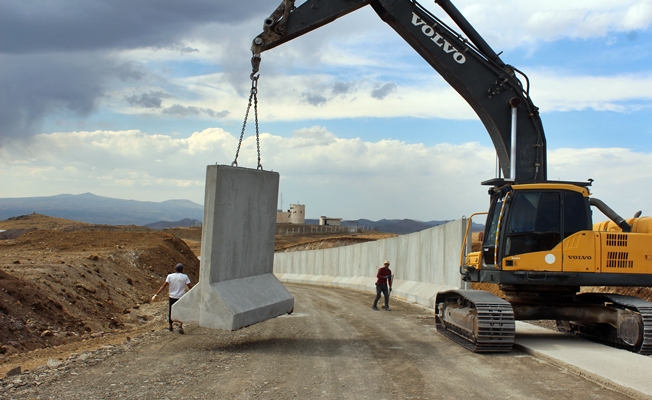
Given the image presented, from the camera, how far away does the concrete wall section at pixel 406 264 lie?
1939cm

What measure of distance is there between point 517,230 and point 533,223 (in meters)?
0.30

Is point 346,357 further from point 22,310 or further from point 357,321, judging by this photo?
point 22,310

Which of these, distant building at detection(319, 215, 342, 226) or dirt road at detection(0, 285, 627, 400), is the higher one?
distant building at detection(319, 215, 342, 226)

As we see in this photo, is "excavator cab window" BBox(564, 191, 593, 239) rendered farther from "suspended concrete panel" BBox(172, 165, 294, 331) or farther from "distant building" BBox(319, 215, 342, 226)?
"distant building" BBox(319, 215, 342, 226)

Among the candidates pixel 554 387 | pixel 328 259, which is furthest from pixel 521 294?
pixel 328 259

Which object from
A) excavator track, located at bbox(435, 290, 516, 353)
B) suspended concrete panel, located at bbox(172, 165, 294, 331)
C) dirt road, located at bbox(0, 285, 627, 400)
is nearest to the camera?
dirt road, located at bbox(0, 285, 627, 400)

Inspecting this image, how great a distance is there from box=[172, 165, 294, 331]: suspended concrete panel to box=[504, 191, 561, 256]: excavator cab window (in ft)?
15.1

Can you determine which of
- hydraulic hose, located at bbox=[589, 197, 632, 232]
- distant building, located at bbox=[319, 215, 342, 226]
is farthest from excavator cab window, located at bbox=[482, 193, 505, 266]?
distant building, located at bbox=[319, 215, 342, 226]

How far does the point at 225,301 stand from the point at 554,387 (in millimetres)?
5406

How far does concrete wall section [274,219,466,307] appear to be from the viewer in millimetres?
19391

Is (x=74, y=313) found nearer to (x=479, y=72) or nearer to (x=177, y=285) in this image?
(x=177, y=285)

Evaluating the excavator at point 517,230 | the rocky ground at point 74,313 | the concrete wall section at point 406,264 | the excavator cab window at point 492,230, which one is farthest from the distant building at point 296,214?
the excavator cab window at point 492,230

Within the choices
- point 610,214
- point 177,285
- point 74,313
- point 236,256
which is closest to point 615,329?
point 610,214

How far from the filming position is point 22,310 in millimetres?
11852
